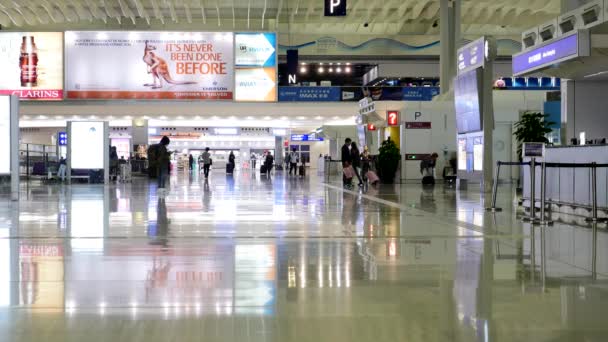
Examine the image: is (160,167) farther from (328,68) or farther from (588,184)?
(328,68)

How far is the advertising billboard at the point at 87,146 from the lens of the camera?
23.9m

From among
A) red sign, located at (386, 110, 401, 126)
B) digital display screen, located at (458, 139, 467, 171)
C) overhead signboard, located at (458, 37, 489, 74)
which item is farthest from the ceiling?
digital display screen, located at (458, 139, 467, 171)

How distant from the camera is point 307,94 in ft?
105

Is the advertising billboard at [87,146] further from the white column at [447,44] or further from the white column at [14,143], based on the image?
the white column at [447,44]

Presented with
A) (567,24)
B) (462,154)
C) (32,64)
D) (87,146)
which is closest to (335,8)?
(87,146)

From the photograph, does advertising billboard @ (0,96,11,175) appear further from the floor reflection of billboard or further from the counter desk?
the counter desk

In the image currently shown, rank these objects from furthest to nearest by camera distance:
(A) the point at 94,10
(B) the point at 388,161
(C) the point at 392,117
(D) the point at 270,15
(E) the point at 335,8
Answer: (D) the point at 270,15, (A) the point at 94,10, (C) the point at 392,117, (B) the point at 388,161, (E) the point at 335,8

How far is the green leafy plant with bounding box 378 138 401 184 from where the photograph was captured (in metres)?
25.7

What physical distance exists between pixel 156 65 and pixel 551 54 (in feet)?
69.9

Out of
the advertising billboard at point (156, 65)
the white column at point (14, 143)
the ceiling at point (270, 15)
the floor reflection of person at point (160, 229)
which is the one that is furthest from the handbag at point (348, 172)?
the floor reflection of person at point (160, 229)

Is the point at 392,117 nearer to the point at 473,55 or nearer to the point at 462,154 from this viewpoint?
the point at 462,154

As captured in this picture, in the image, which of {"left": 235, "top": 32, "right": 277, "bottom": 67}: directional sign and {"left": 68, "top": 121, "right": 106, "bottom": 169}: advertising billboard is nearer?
{"left": 68, "top": 121, "right": 106, "bottom": 169}: advertising billboard

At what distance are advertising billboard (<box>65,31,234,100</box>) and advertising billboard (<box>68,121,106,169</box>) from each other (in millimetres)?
6674

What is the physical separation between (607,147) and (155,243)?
6535 millimetres
